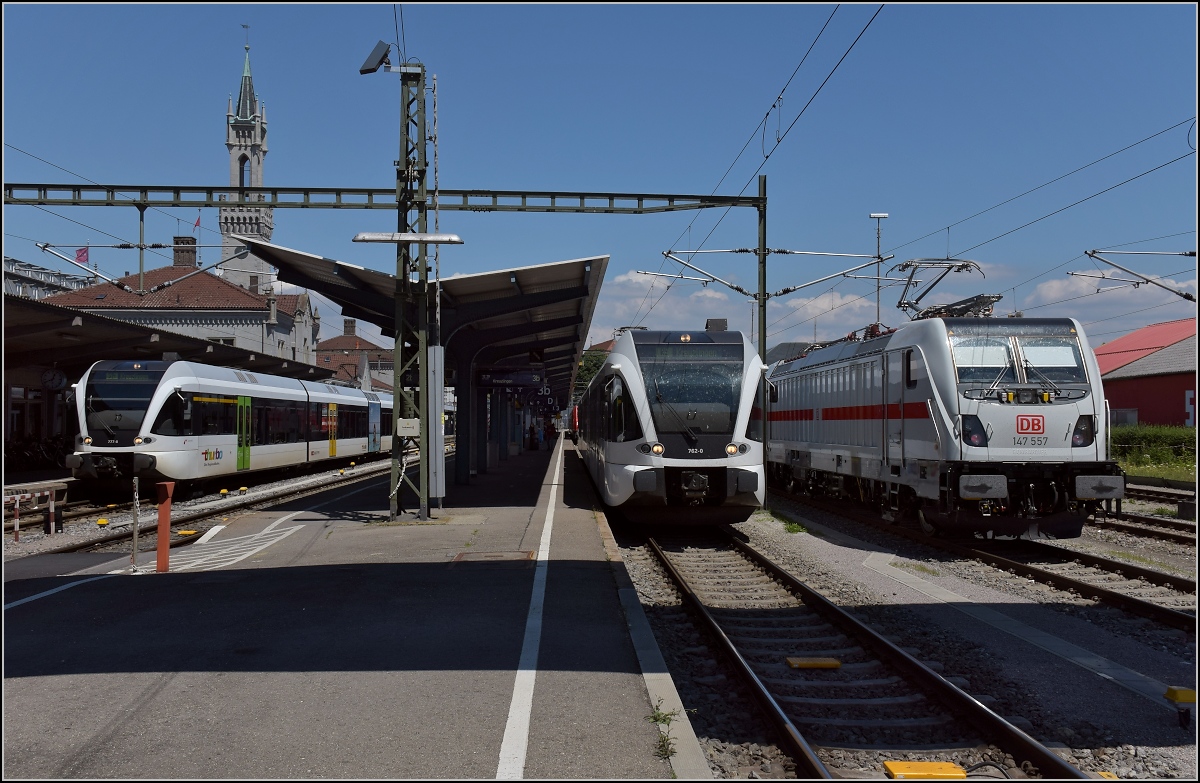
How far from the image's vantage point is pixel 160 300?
57.9 meters

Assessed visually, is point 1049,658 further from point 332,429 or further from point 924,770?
point 332,429

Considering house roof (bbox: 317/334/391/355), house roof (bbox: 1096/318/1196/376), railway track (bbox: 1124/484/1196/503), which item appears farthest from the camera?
house roof (bbox: 317/334/391/355)

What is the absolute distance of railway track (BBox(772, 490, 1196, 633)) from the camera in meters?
8.53

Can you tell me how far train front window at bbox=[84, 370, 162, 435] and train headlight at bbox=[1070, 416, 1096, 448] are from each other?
1654cm

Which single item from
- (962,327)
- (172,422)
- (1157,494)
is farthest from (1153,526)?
(172,422)

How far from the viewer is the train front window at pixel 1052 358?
12.0 meters

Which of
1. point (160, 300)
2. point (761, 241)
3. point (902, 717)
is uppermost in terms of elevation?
point (160, 300)

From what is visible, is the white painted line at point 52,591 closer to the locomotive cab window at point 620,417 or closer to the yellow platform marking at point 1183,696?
the locomotive cab window at point 620,417

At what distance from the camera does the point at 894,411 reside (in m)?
14.2

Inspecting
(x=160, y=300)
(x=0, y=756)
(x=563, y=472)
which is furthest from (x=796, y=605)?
(x=160, y=300)

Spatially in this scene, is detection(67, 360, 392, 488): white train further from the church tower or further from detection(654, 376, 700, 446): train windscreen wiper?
the church tower

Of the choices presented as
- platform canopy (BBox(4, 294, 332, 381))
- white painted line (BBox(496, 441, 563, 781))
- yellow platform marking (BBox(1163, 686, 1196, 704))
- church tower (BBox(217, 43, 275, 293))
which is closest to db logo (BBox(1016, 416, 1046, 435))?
white painted line (BBox(496, 441, 563, 781))

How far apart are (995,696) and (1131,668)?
4.68 feet

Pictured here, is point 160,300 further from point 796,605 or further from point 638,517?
point 796,605
